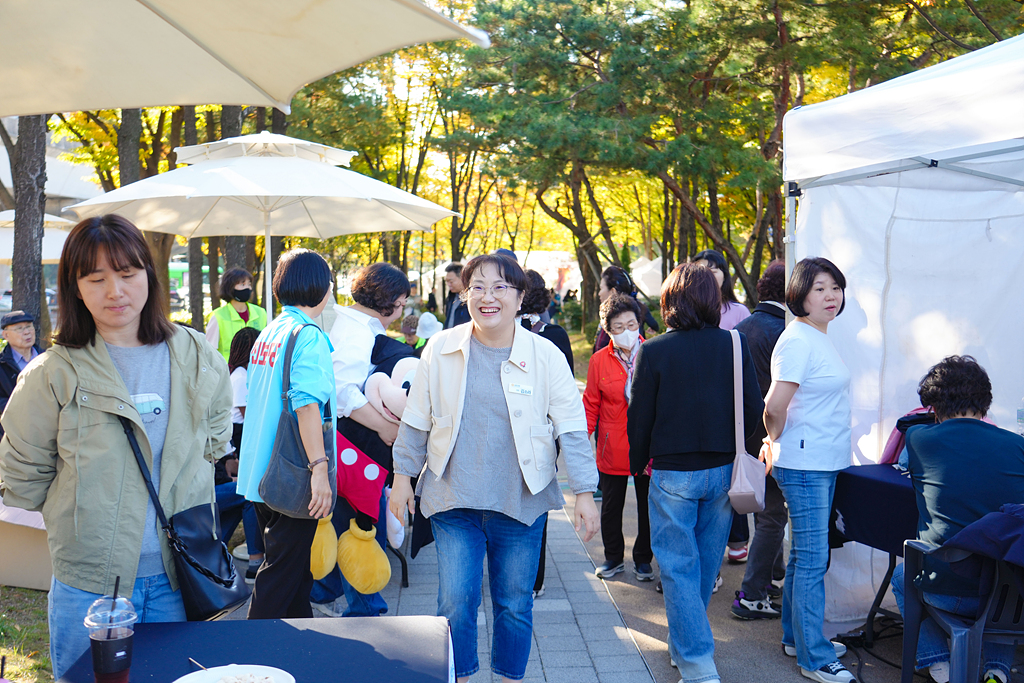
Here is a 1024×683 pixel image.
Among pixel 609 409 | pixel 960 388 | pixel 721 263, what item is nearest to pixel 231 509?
pixel 609 409

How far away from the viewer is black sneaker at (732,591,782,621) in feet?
15.2

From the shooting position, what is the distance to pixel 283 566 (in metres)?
3.71

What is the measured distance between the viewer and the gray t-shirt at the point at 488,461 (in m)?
3.13

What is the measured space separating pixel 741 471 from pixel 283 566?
217cm

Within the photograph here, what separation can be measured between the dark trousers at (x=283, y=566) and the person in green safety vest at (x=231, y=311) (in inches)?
154

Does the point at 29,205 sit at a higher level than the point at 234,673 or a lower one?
higher

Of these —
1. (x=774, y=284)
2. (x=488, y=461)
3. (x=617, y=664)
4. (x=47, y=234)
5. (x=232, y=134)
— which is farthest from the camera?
(x=232, y=134)

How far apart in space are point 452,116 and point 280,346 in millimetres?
23455

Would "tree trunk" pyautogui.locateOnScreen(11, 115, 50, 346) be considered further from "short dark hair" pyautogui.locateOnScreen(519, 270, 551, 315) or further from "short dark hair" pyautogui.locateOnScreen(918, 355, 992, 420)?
"short dark hair" pyautogui.locateOnScreen(918, 355, 992, 420)

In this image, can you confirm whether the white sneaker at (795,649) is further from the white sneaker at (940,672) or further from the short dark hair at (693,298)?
the short dark hair at (693,298)

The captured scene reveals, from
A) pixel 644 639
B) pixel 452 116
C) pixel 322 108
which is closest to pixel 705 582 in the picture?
pixel 644 639

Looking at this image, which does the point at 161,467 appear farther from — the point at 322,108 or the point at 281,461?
the point at 322,108

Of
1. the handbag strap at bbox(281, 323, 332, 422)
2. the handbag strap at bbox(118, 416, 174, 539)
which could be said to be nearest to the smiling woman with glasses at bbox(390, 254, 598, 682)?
the handbag strap at bbox(281, 323, 332, 422)

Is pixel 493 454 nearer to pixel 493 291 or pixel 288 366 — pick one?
pixel 493 291
